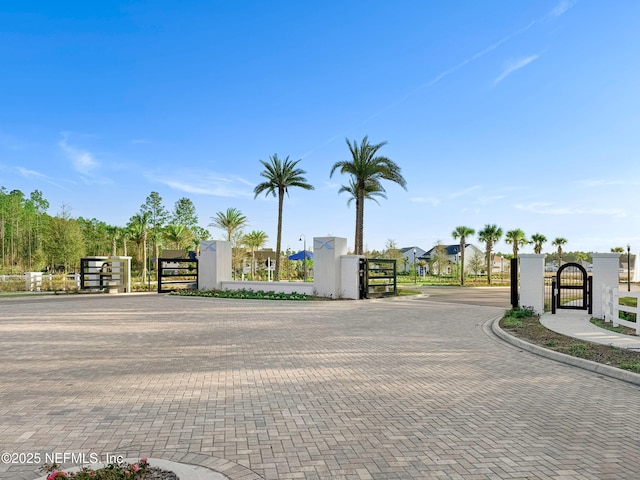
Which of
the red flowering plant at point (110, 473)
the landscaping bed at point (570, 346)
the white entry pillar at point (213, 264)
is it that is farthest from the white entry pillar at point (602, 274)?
the white entry pillar at point (213, 264)

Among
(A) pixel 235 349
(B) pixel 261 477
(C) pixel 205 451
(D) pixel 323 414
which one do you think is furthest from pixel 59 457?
(A) pixel 235 349

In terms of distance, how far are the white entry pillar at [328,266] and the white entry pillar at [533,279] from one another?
9.11 meters

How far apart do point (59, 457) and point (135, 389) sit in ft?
7.85

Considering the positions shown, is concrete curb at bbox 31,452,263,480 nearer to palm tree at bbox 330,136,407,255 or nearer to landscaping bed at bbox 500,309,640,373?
landscaping bed at bbox 500,309,640,373

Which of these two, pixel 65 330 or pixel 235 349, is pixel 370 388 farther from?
pixel 65 330

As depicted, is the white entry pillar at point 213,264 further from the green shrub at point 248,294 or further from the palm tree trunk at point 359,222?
the palm tree trunk at point 359,222

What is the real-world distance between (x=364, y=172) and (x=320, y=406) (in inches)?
972

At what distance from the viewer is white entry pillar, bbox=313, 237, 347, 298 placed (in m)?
23.0

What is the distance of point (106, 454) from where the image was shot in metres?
4.30

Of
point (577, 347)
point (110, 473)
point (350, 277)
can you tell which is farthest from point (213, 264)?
point (110, 473)

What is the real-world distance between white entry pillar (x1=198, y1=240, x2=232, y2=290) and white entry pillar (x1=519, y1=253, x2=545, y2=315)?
17395 millimetres

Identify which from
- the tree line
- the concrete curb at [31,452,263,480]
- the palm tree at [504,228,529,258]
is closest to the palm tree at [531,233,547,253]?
the palm tree at [504,228,529,258]

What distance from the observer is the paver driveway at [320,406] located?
4.23 meters

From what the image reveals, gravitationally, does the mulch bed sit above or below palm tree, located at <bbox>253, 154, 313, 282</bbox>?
below
